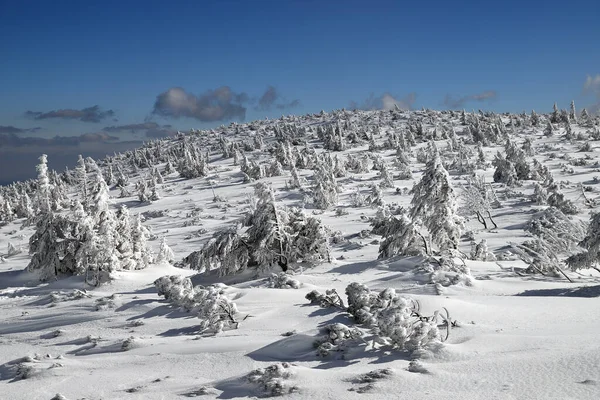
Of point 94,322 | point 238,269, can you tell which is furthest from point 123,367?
point 238,269

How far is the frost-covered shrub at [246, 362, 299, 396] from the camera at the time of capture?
838 cm

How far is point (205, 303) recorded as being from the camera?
41.7 feet

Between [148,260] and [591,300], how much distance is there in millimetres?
22664

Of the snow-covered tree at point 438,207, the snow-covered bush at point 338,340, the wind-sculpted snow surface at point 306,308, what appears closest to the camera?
the wind-sculpted snow surface at point 306,308

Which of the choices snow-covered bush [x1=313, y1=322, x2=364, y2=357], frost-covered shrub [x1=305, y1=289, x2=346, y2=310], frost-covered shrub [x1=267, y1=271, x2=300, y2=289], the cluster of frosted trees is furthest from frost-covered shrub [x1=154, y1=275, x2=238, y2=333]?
the cluster of frosted trees

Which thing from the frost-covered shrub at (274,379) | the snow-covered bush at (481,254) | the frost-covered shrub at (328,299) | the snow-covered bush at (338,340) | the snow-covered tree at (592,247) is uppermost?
the snow-covered tree at (592,247)

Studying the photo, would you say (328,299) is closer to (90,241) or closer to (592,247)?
(592,247)

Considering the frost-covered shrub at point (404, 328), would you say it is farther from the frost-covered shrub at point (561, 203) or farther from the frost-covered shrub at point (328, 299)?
the frost-covered shrub at point (561, 203)

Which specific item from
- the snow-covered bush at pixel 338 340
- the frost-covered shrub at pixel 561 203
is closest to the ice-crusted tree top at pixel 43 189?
the snow-covered bush at pixel 338 340

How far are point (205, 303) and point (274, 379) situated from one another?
4697mm

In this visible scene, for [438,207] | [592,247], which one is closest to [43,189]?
[438,207]

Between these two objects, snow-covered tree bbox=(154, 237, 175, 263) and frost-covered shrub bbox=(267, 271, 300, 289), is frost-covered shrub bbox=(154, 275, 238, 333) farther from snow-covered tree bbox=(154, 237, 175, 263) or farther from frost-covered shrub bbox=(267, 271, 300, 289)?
snow-covered tree bbox=(154, 237, 175, 263)

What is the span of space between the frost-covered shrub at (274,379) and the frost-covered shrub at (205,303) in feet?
11.5

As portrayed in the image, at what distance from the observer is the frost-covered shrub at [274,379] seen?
330 inches
